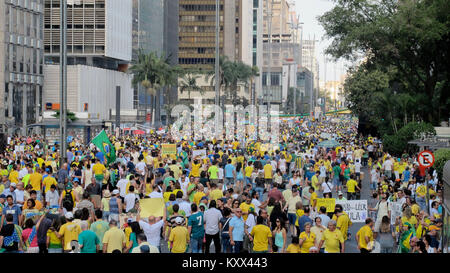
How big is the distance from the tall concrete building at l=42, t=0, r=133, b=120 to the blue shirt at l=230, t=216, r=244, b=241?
86.5m

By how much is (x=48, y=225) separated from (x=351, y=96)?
63.0 metres

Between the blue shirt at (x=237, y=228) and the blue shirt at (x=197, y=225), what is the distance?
0.50 metres

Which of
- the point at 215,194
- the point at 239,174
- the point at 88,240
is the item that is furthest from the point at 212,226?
the point at 239,174

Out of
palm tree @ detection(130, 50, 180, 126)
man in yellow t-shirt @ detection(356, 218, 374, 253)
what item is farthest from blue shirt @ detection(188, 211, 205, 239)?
palm tree @ detection(130, 50, 180, 126)

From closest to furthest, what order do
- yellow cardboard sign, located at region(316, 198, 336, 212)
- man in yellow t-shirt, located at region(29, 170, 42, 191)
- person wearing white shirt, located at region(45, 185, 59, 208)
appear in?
yellow cardboard sign, located at region(316, 198, 336, 212), person wearing white shirt, located at region(45, 185, 59, 208), man in yellow t-shirt, located at region(29, 170, 42, 191)

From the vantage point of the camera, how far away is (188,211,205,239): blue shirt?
Result: 43.3 feet

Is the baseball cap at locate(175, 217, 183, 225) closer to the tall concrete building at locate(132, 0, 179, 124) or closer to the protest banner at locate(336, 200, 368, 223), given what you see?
the protest banner at locate(336, 200, 368, 223)

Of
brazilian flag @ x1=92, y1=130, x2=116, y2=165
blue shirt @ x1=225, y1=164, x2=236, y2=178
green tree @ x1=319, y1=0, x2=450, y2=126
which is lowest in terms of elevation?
blue shirt @ x1=225, y1=164, x2=236, y2=178

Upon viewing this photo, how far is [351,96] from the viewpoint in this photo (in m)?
73.4

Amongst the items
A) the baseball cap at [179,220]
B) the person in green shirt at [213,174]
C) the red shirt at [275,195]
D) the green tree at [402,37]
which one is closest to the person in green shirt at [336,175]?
the person in green shirt at [213,174]

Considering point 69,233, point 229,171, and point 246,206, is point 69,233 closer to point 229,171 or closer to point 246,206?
point 246,206

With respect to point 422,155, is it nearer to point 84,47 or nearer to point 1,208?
point 1,208

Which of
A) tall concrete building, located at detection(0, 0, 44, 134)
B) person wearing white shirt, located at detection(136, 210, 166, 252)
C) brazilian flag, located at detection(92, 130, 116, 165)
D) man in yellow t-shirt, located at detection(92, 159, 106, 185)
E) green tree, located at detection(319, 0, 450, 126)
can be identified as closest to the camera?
person wearing white shirt, located at detection(136, 210, 166, 252)

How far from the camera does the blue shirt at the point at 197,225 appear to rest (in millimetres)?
13195
